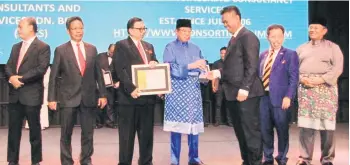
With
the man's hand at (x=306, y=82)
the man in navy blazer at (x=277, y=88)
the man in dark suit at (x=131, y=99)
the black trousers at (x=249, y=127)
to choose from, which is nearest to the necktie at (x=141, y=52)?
the man in dark suit at (x=131, y=99)

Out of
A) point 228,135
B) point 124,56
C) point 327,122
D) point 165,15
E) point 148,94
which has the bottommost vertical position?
point 228,135

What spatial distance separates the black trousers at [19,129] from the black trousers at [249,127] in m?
1.61

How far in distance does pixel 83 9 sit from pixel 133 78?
118 inches

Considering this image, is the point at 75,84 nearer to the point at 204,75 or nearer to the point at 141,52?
the point at 141,52

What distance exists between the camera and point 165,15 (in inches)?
249

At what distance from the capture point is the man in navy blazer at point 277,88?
12.5 ft

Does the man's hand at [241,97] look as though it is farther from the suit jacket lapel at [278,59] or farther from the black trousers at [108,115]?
the black trousers at [108,115]

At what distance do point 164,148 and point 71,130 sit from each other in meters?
1.48

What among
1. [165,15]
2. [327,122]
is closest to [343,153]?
[327,122]

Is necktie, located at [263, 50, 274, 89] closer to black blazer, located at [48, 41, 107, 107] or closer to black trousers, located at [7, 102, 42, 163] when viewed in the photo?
black blazer, located at [48, 41, 107, 107]

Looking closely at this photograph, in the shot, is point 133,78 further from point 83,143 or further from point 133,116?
point 83,143

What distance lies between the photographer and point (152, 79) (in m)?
3.56

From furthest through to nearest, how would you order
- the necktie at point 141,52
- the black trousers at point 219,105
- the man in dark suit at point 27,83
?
1. the black trousers at point 219,105
2. the man in dark suit at point 27,83
3. the necktie at point 141,52

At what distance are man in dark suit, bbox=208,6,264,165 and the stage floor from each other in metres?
0.81
